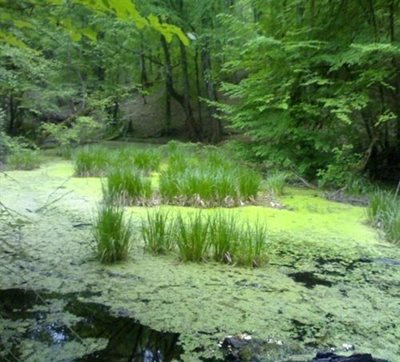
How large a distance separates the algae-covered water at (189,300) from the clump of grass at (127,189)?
2.79ft

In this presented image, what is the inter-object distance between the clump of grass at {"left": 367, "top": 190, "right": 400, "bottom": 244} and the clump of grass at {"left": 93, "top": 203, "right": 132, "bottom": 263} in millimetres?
2023

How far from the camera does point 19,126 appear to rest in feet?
38.7

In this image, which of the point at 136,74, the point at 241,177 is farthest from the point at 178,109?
the point at 241,177

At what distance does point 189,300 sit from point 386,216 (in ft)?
7.33

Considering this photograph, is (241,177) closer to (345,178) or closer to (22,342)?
(345,178)

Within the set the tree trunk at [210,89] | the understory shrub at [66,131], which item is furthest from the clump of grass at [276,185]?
the tree trunk at [210,89]

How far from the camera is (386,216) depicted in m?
3.93

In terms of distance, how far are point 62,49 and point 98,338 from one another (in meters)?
10.4

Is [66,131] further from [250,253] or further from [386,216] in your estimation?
[250,253]

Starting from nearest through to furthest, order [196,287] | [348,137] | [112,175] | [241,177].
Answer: [196,287] < [112,175] < [241,177] < [348,137]

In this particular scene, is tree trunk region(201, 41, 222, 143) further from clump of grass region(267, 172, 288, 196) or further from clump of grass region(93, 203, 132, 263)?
clump of grass region(93, 203, 132, 263)

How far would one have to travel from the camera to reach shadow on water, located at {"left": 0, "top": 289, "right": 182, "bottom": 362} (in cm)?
187

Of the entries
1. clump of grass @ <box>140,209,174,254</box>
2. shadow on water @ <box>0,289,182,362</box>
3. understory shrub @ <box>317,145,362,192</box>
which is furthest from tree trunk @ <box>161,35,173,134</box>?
shadow on water @ <box>0,289,182,362</box>

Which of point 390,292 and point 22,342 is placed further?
point 390,292
